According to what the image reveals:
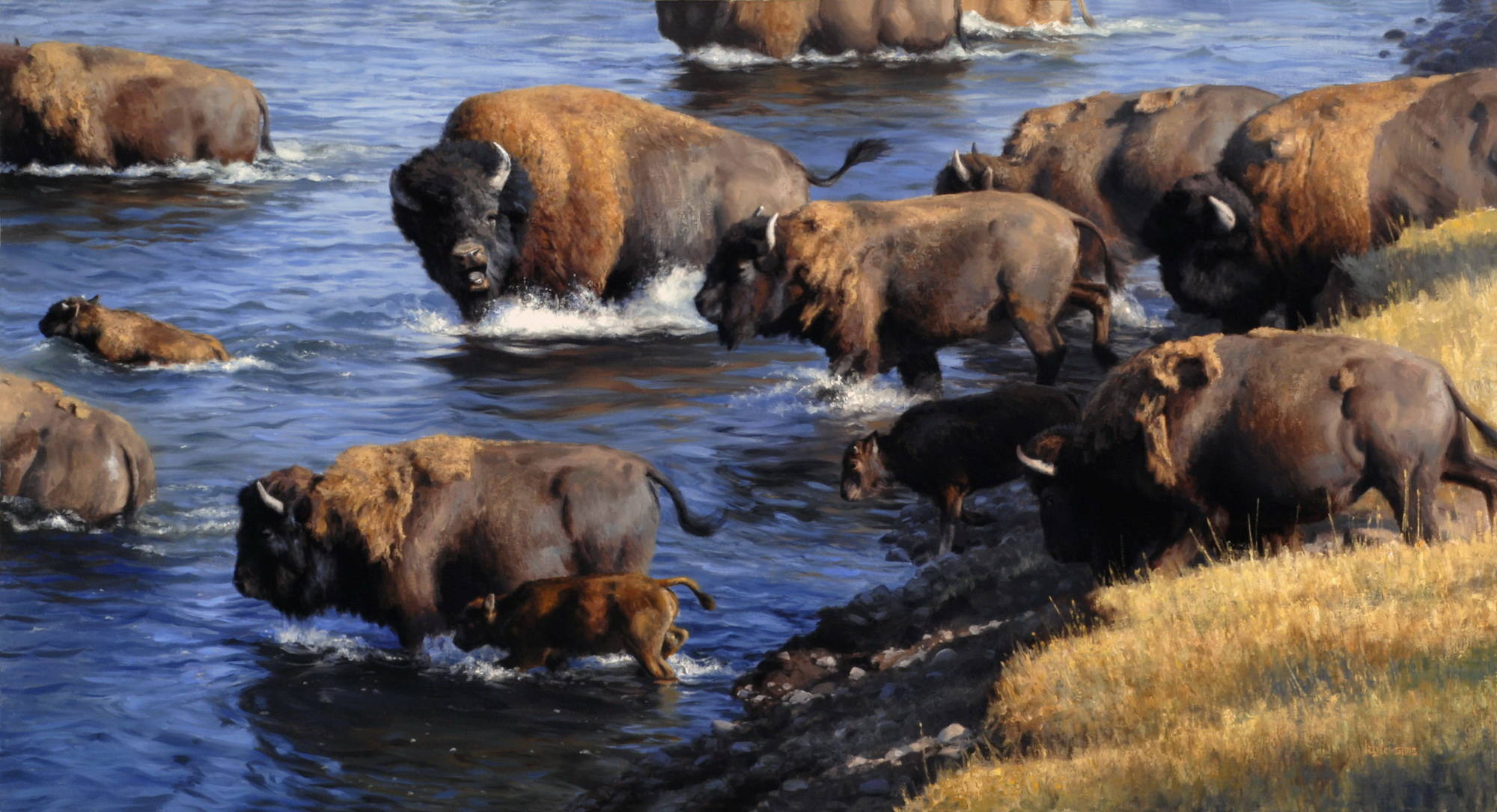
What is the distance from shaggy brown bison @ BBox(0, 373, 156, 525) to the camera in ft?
36.1

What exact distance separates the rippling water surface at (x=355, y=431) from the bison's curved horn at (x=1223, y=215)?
1.62 meters

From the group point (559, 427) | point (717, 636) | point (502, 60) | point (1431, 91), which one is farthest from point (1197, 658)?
point (502, 60)

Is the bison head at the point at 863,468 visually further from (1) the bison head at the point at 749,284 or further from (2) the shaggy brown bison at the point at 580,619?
(2) the shaggy brown bison at the point at 580,619

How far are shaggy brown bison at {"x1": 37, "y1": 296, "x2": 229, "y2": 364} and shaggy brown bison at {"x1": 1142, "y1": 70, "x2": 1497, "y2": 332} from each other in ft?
23.9

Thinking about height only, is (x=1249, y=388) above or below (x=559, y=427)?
above

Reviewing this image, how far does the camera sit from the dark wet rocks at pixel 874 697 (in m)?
7.32

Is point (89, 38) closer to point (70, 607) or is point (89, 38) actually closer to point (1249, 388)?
point (70, 607)

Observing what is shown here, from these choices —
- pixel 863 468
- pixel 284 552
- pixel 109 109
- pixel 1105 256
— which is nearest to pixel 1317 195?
pixel 1105 256

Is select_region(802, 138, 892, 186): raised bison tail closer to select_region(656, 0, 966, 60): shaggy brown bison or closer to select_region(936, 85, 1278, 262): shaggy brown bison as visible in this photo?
select_region(936, 85, 1278, 262): shaggy brown bison

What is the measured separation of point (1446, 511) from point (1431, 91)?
617 centimetres

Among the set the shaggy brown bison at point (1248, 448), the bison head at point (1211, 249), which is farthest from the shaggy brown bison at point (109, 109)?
the shaggy brown bison at point (1248, 448)

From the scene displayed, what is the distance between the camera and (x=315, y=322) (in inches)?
647

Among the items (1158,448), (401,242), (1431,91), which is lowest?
(401,242)

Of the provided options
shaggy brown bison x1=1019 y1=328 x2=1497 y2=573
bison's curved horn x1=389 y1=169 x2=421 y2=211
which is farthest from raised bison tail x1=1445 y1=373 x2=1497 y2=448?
bison's curved horn x1=389 y1=169 x2=421 y2=211
